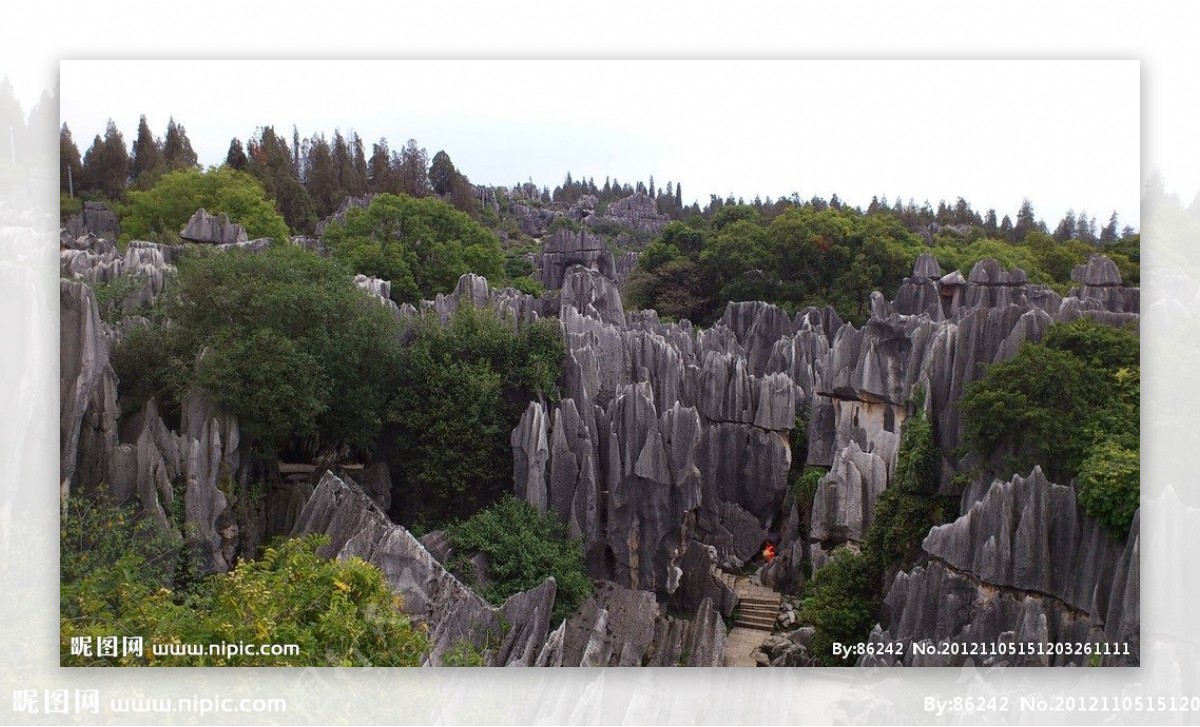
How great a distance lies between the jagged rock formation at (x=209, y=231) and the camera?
14.9 m

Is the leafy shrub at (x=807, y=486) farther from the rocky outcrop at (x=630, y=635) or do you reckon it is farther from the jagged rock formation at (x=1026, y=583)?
the jagged rock formation at (x=1026, y=583)

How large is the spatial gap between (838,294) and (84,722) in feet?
39.5

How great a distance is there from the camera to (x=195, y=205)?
15.9m

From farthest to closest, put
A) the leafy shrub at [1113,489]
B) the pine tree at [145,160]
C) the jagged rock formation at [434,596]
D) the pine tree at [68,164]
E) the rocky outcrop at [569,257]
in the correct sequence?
the rocky outcrop at [569,257], the pine tree at [145,160], the jagged rock formation at [434,596], the pine tree at [68,164], the leafy shrub at [1113,489]

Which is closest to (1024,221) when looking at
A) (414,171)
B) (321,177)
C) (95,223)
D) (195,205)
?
(414,171)

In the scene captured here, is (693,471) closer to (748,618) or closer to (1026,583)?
(748,618)

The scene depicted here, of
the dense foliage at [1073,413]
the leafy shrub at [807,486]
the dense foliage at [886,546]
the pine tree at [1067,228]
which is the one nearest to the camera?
the dense foliage at [1073,413]

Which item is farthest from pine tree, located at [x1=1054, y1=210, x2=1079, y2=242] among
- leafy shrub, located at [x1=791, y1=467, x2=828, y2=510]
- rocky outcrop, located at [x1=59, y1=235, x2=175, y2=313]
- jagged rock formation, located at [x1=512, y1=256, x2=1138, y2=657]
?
rocky outcrop, located at [x1=59, y1=235, x2=175, y2=313]

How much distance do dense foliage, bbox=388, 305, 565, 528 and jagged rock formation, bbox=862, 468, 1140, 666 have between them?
15.4 ft

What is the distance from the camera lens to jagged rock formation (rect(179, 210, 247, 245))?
14.9 meters

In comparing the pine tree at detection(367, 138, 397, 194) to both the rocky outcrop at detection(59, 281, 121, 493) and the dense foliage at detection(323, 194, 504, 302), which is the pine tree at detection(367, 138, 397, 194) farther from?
the rocky outcrop at detection(59, 281, 121, 493)

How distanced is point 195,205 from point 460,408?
6.62m

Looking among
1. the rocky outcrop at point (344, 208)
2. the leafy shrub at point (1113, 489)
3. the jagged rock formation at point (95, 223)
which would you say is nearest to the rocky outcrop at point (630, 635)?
the leafy shrub at point (1113, 489)

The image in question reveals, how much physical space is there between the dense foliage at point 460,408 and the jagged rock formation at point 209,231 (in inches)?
164
